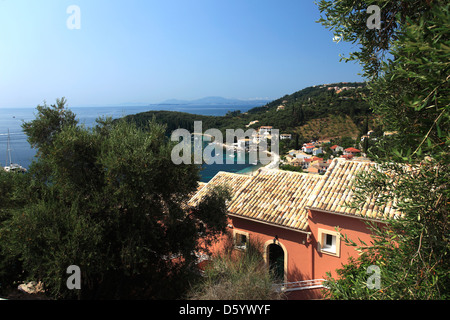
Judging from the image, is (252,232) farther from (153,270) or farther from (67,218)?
(67,218)

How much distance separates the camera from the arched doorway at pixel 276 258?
31.8 ft

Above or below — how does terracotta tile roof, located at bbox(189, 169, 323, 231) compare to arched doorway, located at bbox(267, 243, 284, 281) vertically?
above

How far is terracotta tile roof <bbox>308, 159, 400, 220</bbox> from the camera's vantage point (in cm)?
785

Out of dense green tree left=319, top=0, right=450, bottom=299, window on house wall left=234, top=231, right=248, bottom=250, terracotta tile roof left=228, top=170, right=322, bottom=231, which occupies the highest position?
dense green tree left=319, top=0, right=450, bottom=299

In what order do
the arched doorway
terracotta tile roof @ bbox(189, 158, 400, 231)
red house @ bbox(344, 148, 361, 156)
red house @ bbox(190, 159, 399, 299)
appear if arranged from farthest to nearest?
red house @ bbox(344, 148, 361, 156), the arched doorway, terracotta tile roof @ bbox(189, 158, 400, 231), red house @ bbox(190, 159, 399, 299)

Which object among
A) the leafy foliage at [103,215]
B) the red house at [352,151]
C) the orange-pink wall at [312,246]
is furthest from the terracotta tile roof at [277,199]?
the red house at [352,151]

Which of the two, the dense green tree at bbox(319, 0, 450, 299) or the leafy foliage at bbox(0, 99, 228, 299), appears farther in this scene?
the leafy foliage at bbox(0, 99, 228, 299)

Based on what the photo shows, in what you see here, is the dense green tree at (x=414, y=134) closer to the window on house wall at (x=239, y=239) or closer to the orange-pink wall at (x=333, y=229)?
the orange-pink wall at (x=333, y=229)

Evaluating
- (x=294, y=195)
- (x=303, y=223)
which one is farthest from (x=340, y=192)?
(x=294, y=195)

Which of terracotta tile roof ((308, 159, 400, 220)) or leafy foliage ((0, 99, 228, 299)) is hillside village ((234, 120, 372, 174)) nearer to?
terracotta tile roof ((308, 159, 400, 220))

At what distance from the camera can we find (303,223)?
8961mm

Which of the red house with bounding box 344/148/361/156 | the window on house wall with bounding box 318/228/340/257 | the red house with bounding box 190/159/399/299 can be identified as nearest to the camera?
the red house with bounding box 190/159/399/299

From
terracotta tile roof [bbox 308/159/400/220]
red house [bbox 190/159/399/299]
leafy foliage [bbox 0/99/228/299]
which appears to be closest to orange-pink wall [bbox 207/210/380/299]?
red house [bbox 190/159/399/299]
